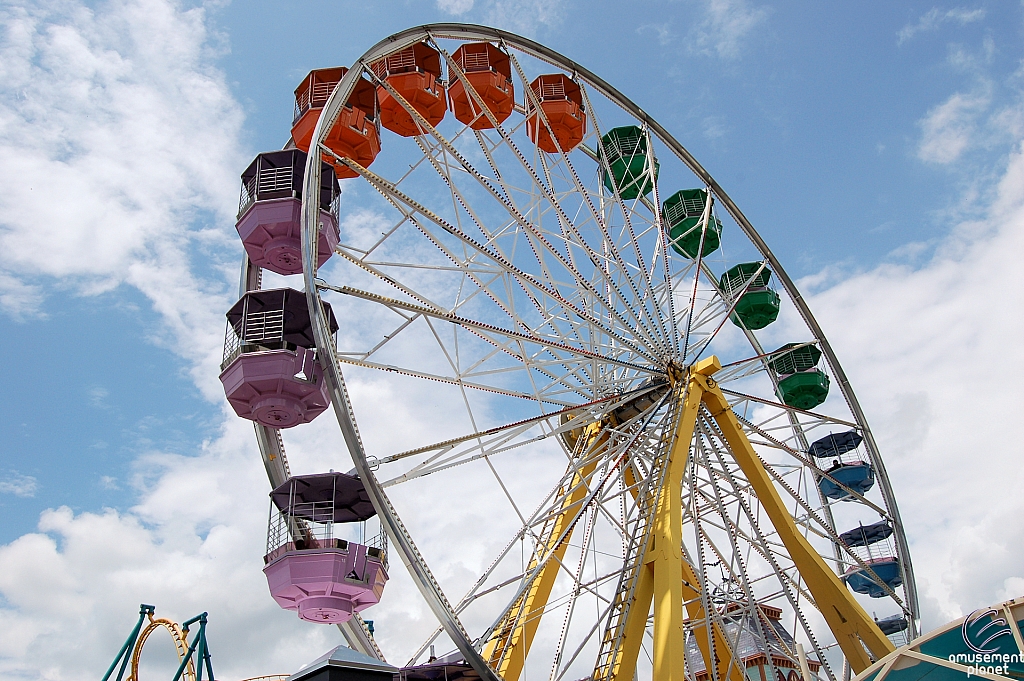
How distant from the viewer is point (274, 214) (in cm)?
1330

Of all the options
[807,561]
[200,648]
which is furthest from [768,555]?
[200,648]

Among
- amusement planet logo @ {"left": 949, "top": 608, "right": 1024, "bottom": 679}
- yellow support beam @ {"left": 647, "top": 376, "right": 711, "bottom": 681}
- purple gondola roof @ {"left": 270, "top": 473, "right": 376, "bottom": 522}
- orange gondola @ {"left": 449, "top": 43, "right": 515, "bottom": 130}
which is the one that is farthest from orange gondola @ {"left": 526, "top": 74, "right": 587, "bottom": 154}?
amusement planet logo @ {"left": 949, "top": 608, "right": 1024, "bottom": 679}

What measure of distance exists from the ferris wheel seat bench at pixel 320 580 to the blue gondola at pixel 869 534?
11.6m

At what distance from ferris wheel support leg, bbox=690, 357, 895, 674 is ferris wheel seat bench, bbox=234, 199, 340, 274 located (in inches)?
253

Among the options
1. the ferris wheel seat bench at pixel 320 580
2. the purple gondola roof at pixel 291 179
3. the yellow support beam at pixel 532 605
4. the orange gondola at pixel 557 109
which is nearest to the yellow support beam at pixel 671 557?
the yellow support beam at pixel 532 605

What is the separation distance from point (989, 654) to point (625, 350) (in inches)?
323

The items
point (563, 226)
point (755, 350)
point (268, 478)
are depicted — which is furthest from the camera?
point (755, 350)

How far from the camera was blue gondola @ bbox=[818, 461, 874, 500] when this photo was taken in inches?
741

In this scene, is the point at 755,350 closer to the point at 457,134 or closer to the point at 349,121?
the point at 457,134

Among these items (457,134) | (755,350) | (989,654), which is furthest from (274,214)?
(755,350)

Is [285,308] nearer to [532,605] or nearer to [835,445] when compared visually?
[532,605]

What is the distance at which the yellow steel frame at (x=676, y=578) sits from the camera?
11.6 meters

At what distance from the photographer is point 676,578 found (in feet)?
38.5

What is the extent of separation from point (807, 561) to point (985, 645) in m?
5.38
